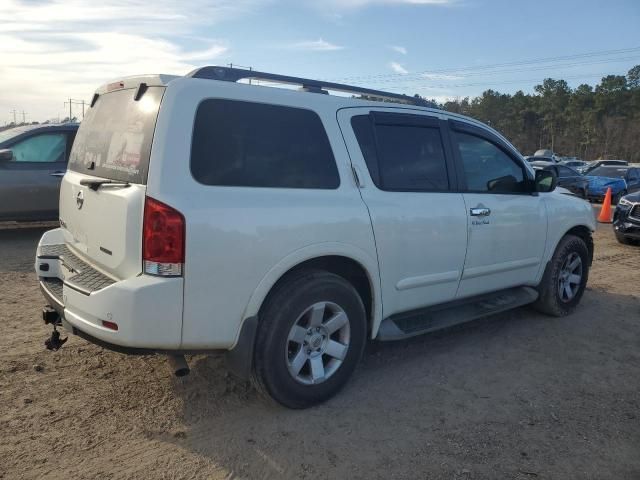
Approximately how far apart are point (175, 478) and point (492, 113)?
79678 mm

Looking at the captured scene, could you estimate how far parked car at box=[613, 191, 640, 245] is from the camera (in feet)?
32.2

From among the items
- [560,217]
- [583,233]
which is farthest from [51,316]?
[583,233]

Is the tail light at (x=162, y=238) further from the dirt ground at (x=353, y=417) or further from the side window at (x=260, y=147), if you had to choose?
the dirt ground at (x=353, y=417)

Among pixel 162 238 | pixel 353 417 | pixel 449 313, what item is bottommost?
pixel 353 417

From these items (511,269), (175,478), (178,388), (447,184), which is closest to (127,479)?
(175,478)

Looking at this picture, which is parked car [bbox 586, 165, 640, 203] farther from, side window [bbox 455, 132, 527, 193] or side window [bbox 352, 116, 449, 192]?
side window [bbox 352, 116, 449, 192]

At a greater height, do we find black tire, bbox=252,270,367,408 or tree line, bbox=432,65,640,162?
tree line, bbox=432,65,640,162

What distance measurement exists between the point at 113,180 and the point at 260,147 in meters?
0.87

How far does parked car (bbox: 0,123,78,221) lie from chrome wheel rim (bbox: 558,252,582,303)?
697 centimetres

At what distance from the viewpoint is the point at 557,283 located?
5465mm

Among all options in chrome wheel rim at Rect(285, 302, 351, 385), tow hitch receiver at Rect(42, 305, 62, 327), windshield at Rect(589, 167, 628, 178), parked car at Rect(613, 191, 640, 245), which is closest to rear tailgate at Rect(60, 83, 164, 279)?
tow hitch receiver at Rect(42, 305, 62, 327)

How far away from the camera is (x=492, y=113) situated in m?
76.1

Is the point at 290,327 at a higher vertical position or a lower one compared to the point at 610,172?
lower

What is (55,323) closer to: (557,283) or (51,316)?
(51,316)
